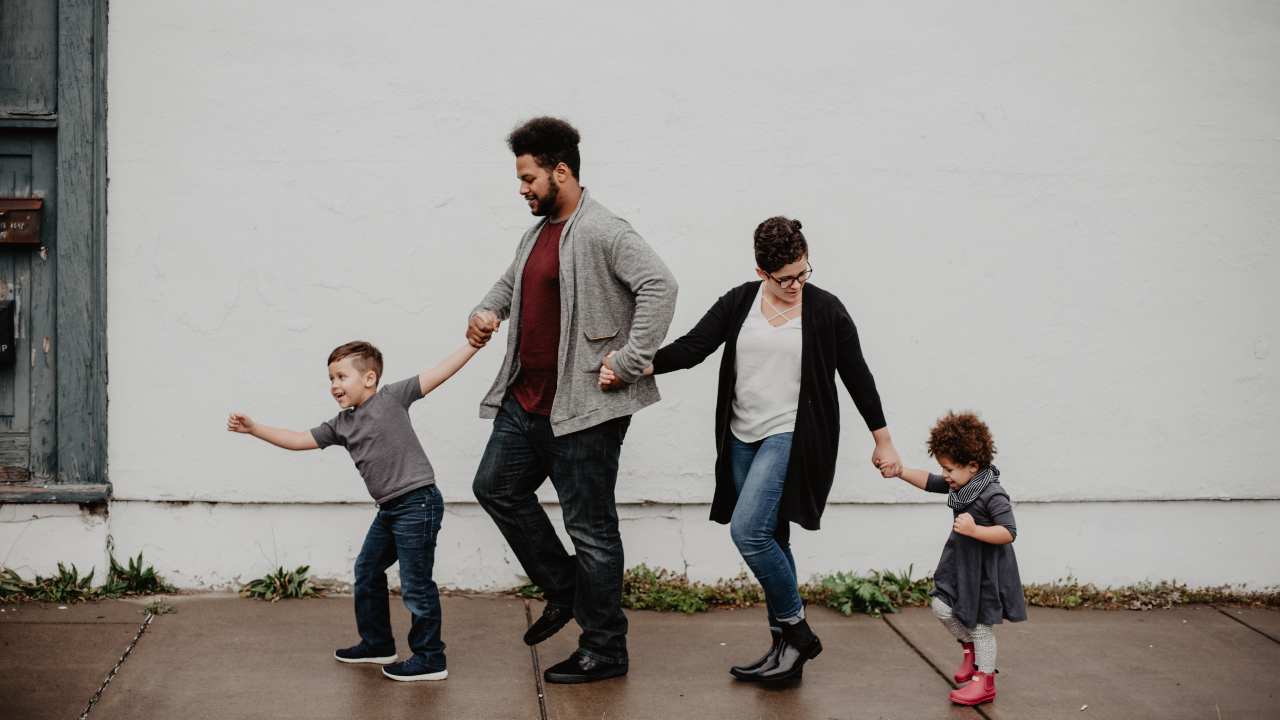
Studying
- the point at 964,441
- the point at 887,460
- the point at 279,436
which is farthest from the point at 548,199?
the point at 964,441

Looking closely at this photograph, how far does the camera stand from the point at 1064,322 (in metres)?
5.37

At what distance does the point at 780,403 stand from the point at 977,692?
1.23m

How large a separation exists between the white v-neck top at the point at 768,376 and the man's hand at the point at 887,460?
0.35 m

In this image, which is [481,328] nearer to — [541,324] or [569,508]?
[541,324]

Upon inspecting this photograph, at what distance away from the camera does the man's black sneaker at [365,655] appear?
4340 millimetres

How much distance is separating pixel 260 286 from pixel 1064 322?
12.0 feet

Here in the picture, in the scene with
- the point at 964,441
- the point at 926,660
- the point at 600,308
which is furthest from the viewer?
the point at 926,660

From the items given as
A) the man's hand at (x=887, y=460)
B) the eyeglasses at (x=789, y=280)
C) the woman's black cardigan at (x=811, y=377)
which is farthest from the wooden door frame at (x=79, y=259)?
the man's hand at (x=887, y=460)

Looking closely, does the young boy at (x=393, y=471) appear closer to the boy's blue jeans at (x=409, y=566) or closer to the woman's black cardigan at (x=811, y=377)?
the boy's blue jeans at (x=409, y=566)

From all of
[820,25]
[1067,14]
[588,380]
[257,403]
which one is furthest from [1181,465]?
[257,403]

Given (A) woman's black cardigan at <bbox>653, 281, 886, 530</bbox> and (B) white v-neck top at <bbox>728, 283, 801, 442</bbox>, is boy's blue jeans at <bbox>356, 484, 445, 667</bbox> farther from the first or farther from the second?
(B) white v-neck top at <bbox>728, 283, 801, 442</bbox>

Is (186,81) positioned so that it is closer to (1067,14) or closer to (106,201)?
(106,201)

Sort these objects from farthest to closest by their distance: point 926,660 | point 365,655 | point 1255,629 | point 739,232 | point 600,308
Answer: point 739,232 < point 1255,629 < point 926,660 < point 365,655 < point 600,308

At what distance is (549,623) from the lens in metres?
4.39
